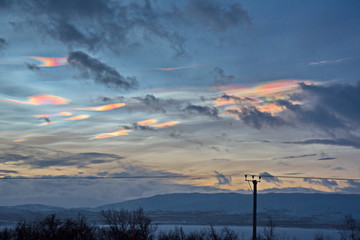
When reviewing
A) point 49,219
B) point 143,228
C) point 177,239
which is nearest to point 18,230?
point 49,219

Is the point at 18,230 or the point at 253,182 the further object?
the point at 18,230

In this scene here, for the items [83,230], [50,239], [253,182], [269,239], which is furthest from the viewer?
[269,239]

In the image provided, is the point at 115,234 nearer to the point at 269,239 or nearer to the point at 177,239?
the point at 177,239

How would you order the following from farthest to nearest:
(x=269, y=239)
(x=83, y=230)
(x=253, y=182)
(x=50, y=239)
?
(x=269, y=239)
(x=83, y=230)
(x=50, y=239)
(x=253, y=182)

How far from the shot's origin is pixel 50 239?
158 feet

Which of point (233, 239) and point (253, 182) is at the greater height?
point (253, 182)

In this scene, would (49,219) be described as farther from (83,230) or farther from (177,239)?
(177,239)

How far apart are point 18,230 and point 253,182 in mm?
31530

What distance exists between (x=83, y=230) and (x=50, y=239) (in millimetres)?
5554

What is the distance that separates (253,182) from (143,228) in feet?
66.6

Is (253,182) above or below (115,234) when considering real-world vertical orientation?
above

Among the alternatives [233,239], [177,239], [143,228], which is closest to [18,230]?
[143,228]

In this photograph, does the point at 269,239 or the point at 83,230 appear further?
the point at 269,239

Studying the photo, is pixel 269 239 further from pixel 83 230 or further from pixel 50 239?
pixel 50 239
